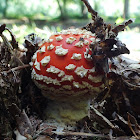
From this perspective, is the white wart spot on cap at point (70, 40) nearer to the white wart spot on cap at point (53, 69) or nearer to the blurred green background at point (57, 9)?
the white wart spot on cap at point (53, 69)

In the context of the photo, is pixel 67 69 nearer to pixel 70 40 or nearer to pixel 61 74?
pixel 61 74

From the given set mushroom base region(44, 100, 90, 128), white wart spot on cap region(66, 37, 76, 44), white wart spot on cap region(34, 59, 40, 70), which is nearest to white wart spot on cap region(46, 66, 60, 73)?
white wart spot on cap region(34, 59, 40, 70)

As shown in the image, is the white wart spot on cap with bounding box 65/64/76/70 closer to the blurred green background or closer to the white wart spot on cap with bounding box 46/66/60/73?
the white wart spot on cap with bounding box 46/66/60/73

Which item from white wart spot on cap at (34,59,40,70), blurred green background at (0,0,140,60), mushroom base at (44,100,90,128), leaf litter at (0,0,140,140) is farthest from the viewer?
blurred green background at (0,0,140,60)

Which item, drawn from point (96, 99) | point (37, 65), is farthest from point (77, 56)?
point (96, 99)

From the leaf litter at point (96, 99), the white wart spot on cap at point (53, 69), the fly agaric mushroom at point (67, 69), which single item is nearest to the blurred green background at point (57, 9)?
the leaf litter at point (96, 99)

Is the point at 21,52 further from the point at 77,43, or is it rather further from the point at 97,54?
the point at 97,54

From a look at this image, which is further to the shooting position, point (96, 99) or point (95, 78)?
point (96, 99)
